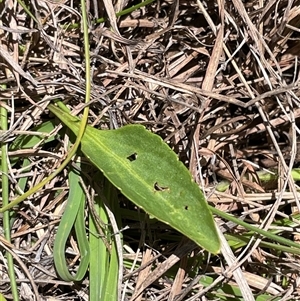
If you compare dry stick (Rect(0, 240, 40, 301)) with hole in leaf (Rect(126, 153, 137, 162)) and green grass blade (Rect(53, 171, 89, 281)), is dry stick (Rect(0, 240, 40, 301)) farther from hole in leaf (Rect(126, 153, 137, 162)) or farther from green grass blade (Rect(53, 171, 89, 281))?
hole in leaf (Rect(126, 153, 137, 162))

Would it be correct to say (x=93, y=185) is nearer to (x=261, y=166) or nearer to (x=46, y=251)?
(x=46, y=251)

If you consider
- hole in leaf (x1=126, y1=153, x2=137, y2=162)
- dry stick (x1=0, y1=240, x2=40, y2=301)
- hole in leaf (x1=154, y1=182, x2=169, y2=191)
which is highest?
hole in leaf (x1=126, y1=153, x2=137, y2=162)

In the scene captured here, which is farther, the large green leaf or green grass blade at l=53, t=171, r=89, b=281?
green grass blade at l=53, t=171, r=89, b=281

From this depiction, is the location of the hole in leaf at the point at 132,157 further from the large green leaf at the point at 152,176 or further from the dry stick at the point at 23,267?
the dry stick at the point at 23,267

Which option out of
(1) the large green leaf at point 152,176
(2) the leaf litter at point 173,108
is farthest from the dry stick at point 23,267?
(1) the large green leaf at point 152,176

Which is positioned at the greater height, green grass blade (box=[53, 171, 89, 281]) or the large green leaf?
the large green leaf

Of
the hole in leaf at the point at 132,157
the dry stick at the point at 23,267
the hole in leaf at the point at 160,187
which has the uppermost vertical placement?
the hole in leaf at the point at 132,157

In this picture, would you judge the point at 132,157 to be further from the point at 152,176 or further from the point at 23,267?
the point at 23,267

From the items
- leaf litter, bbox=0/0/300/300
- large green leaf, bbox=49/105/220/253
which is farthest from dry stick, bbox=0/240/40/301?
large green leaf, bbox=49/105/220/253

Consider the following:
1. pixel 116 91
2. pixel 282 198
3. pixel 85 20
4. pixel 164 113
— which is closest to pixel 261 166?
pixel 282 198
